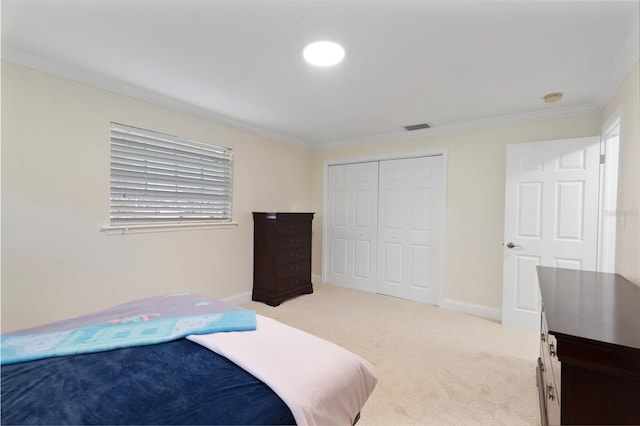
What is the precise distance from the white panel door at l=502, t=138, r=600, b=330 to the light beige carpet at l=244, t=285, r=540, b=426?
0.43 m

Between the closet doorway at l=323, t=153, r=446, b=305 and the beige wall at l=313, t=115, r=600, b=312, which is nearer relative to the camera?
the beige wall at l=313, t=115, r=600, b=312

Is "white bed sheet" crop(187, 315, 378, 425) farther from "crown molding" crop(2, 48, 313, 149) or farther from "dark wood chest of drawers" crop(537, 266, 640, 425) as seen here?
"crown molding" crop(2, 48, 313, 149)

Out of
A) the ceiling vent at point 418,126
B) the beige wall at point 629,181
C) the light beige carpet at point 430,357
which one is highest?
the ceiling vent at point 418,126

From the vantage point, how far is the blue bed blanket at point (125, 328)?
3.98ft

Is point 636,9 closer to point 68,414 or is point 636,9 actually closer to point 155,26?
point 155,26

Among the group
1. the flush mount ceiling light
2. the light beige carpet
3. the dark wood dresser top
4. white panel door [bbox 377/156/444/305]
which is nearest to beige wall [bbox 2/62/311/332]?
the light beige carpet

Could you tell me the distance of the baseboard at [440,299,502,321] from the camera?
335cm

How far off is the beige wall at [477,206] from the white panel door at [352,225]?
1.03 meters

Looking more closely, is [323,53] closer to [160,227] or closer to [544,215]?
[160,227]

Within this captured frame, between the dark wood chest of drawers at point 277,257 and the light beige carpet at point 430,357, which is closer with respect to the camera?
the light beige carpet at point 430,357

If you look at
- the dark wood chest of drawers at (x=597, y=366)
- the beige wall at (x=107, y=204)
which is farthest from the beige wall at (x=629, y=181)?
the dark wood chest of drawers at (x=597, y=366)

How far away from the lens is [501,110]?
10.2ft

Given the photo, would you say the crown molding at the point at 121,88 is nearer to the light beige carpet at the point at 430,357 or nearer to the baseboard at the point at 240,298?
the baseboard at the point at 240,298

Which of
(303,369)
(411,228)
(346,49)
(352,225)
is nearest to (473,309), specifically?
(411,228)
